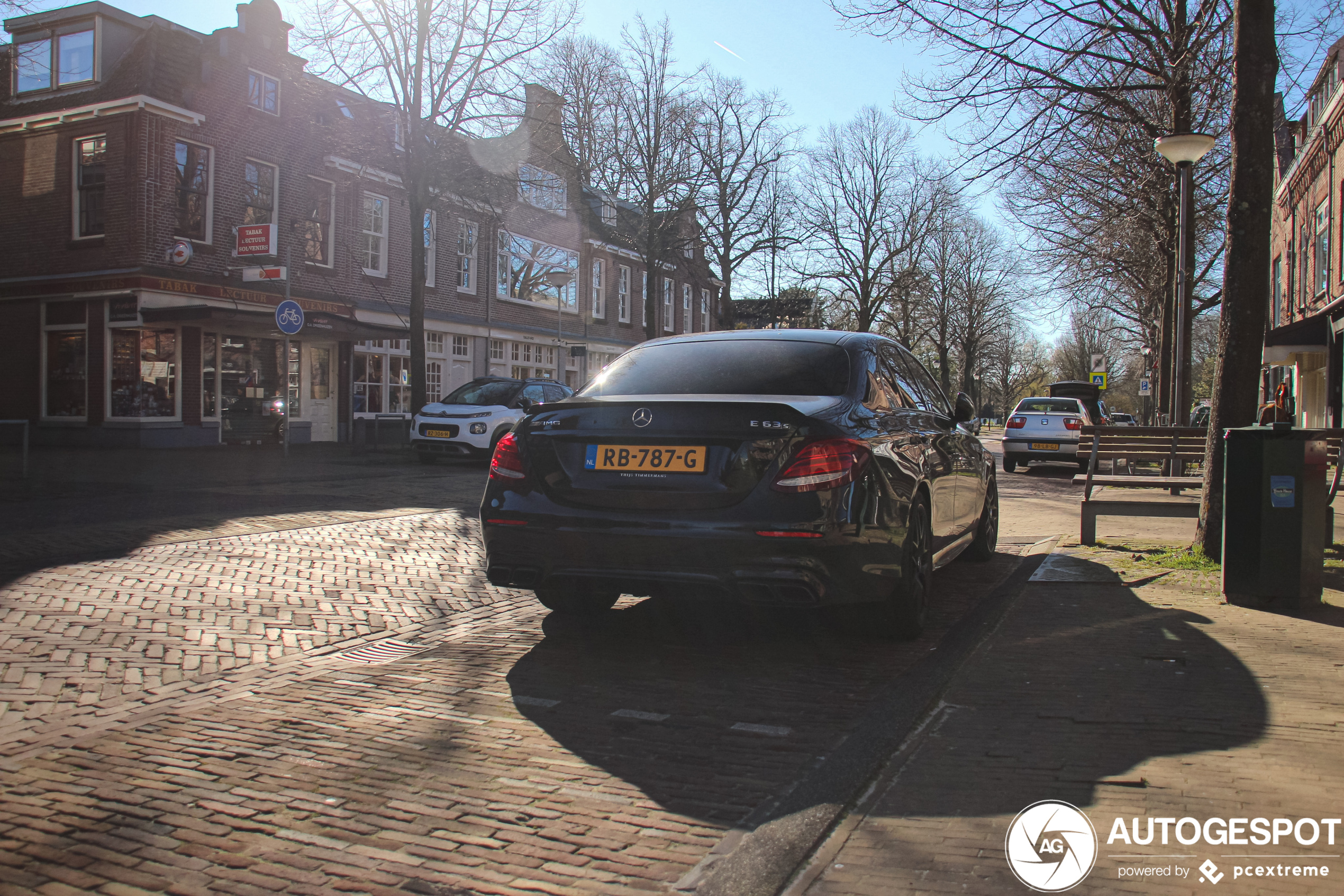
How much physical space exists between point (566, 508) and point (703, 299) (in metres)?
43.4

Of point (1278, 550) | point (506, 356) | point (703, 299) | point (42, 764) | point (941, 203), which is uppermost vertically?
point (941, 203)

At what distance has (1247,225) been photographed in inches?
261

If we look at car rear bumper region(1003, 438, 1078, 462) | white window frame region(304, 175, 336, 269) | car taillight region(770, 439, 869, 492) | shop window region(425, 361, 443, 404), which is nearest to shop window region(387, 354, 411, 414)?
shop window region(425, 361, 443, 404)

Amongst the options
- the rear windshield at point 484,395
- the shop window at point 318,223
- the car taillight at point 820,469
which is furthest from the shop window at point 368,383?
the car taillight at point 820,469

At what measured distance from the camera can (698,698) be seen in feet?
12.9

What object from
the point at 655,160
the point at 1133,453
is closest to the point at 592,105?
the point at 655,160

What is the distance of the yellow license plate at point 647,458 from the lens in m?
4.18

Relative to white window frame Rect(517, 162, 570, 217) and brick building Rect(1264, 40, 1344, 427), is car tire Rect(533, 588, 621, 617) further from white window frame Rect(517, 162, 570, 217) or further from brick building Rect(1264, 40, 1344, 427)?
white window frame Rect(517, 162, 570, 217)

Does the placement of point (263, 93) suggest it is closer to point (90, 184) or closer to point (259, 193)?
point (259, 193)

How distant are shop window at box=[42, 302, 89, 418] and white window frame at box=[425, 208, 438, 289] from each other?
9.72m

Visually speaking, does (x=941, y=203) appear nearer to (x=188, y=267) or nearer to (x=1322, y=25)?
(x=188, y=267)

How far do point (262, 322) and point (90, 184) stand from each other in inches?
180

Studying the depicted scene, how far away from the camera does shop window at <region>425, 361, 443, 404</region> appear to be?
29.1 metres

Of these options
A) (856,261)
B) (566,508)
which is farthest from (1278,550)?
→ (856,261)
